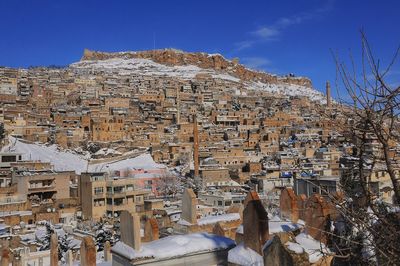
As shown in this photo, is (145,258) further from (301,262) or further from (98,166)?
(98,166)

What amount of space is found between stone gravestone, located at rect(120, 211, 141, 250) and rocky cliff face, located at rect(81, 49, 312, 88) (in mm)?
144178

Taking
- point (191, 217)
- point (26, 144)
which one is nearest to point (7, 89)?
point (26, 144)

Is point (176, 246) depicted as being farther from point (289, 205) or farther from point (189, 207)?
point (189, 207)

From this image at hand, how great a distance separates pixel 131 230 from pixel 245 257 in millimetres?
1359

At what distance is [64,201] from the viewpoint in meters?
31.4

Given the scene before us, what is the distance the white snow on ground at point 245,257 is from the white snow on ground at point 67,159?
38.6 meters

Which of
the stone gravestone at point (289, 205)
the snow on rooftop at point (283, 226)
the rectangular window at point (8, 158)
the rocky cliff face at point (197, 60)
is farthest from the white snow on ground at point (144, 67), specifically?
the snow on rooftop at point (283, 226)

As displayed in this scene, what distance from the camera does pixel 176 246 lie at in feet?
17.2

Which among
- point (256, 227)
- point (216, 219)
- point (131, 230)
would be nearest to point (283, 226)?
point (256, 227)

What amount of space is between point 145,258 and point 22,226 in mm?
21389

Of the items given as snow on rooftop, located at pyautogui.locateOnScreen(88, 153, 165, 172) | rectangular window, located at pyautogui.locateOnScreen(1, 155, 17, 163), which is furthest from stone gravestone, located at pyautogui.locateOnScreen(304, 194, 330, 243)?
snow on rooftop, located at pyautogui.locateOnScreen(88, 153, 165, 172)

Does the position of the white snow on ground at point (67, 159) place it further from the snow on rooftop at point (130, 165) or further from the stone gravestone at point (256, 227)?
the stone gravestone at point (256, 227)

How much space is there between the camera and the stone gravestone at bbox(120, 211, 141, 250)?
5.08 m

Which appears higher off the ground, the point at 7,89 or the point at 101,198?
the point at 7,89
